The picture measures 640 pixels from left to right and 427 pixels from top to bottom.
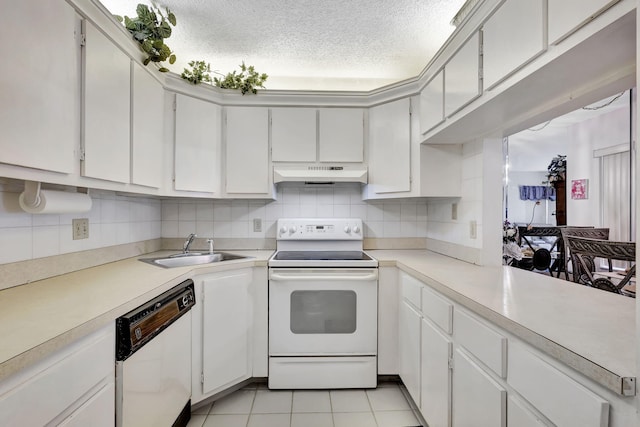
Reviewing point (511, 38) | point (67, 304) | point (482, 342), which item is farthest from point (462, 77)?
point (67, 304)

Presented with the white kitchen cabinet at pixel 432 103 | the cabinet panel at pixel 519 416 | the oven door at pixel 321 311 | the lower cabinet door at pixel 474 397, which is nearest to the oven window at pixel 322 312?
the oven door at pixel 321 311

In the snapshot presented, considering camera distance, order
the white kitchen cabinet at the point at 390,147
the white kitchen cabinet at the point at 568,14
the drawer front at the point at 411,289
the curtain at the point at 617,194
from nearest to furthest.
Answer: the white kitchen cabinet at the point at 568,14 → the drawer front at the point at 411,289 → the white kitchen cabinet at the point at 390,147 → the curtain at the point at 617,194

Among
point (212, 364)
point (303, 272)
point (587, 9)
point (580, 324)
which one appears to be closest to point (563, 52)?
point (587, 9)

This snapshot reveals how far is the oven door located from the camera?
1981 mm

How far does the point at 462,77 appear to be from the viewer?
147 cm

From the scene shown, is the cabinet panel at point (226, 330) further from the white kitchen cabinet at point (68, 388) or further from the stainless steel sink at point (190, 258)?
the white kitchen cabinet at point (68, 388)

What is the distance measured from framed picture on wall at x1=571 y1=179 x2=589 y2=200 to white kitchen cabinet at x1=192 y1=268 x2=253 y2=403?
514 cm

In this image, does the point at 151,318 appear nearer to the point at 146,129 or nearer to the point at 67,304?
the point at 67,304

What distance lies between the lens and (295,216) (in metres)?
2.57

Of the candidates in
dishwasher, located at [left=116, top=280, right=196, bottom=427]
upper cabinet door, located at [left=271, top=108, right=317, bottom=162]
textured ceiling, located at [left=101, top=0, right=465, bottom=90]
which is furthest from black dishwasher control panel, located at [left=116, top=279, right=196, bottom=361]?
textured ceiling, located at [left=101, top=0, right=465, bottom=90]

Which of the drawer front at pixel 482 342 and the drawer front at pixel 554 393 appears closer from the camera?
the drawer front at pixel 554 393

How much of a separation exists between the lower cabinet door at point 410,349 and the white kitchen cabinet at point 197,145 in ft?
5.43

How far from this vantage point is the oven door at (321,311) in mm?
1981

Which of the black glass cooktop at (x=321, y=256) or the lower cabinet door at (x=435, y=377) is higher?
the black glass cooktop at (x=321, y=256)
